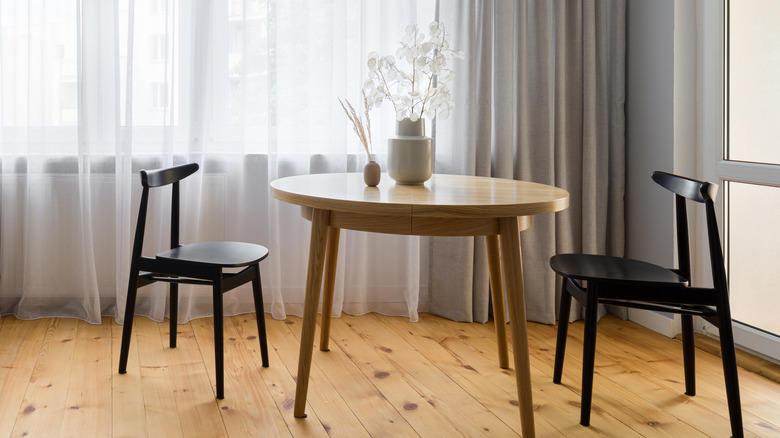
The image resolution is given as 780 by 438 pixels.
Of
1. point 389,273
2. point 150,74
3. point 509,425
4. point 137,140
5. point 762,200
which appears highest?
point 150,74

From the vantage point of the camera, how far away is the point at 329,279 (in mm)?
2488

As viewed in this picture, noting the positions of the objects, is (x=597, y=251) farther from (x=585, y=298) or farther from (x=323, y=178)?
(x=323, y=178)

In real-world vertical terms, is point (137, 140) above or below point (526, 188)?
above

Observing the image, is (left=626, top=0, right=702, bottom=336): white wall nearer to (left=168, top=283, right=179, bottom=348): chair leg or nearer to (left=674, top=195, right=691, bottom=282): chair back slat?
(left=674, top=195, right=691, bottom=282): chair back slat

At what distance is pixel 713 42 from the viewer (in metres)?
2.68

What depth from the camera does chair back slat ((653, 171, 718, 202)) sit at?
1.77 m

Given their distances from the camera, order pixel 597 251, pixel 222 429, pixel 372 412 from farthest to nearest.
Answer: pixel 597 251 < pixel 372 412 < pixel 222 429

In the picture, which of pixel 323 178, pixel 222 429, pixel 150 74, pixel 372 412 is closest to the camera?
pixel 222 429

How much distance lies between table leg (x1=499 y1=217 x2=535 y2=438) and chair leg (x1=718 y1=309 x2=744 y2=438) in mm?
562

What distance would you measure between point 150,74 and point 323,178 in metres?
1.10

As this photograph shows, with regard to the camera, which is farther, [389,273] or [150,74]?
[389,273]

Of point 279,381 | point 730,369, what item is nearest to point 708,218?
point 730,369

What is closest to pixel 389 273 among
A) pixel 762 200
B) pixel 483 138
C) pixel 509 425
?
pixel 483 138

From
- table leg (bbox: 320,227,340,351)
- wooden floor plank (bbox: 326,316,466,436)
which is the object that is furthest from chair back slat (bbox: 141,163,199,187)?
wooden floor plank (bbox: 326,316,466,436)
